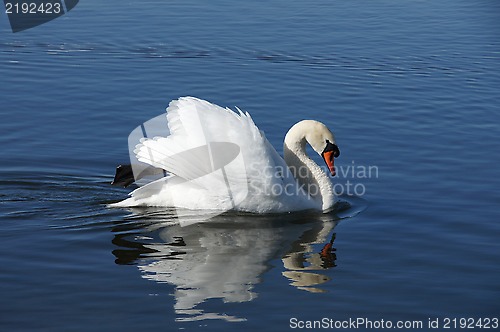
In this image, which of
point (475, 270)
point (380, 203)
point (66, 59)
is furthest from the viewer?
point (66, 59)

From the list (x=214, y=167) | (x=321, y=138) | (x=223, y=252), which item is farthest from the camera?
(x=321, y=138)

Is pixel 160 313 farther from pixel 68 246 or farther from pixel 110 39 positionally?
pixel 110 39

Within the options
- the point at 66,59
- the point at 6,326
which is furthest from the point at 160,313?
the point at 66,59

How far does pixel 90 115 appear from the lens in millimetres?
12586

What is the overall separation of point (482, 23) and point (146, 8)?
6.39 meters

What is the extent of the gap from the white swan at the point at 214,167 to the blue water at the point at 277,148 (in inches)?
6.9

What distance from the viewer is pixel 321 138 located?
1016cm

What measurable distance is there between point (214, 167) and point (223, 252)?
3.53 ft

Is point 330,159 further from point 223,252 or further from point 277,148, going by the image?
point 223,252

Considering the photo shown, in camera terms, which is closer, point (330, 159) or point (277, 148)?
point (330, 159)

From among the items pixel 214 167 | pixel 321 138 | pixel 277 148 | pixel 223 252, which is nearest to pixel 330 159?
pixel 321 138

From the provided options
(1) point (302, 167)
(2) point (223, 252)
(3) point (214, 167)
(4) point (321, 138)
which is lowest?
(2) point (223, 252)

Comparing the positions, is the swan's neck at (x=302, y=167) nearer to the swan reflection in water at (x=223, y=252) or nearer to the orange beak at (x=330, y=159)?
the orange beak at (x=330, y=159)

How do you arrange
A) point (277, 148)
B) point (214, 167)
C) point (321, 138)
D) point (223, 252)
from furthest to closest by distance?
point (277, 148) → point (321, 138) → point (214, 167) → point (223, 252)
